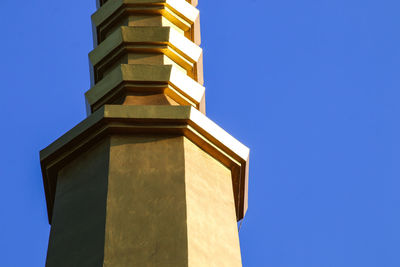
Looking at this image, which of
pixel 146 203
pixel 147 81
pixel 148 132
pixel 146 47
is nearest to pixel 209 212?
pixel 146 203

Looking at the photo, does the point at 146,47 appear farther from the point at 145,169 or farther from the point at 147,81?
the point at 145,169

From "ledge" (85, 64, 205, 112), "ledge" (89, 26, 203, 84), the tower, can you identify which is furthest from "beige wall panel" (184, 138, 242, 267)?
"ledge" (89, 26, 203, 84)

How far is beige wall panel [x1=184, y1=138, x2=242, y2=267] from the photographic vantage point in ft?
13.1

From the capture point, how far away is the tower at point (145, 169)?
13.1ft

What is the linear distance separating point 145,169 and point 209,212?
1.34 ft

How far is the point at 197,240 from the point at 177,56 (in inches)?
76.6

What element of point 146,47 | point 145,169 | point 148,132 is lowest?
point 145,169

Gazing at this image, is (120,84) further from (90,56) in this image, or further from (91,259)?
(91,259)

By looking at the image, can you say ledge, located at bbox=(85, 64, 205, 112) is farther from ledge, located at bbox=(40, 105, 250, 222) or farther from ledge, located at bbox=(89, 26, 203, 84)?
ledge, located at bbox=(40, 105, 250, 222)

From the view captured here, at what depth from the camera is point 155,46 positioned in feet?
18.2

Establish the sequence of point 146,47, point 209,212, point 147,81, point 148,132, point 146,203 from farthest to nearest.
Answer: point 146,47 < point 147,81 < point 148,132 < point 209,212 < point 146,203

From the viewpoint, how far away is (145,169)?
4.38 metres

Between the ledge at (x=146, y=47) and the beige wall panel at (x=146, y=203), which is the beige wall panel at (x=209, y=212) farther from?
the ledge at (x=146, y=47)

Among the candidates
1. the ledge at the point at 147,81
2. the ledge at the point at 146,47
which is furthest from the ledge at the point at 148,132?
the ledge at the point at 146,47
